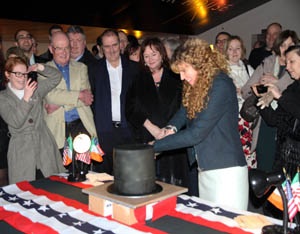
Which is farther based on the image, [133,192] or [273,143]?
[273,143]

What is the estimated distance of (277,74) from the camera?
3.49 m

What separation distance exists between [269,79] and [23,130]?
2.26 metres

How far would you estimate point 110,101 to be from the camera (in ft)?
10.7

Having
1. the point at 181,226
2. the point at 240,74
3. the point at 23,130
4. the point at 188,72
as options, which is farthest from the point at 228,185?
the point at 240,74

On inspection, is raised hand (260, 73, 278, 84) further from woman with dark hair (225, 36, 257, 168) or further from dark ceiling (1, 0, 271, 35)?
dark ceiling (1, 0, 271, 35)

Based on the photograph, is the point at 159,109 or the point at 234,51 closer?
the point at 159,109

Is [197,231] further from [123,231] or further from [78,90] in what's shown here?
[78,90]

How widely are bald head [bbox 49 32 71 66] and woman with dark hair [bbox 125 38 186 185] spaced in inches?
25.8

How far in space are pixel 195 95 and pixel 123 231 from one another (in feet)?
2.94

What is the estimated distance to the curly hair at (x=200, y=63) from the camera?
191cm

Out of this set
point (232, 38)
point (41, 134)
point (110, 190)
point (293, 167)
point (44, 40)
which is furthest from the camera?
point (44, 40)

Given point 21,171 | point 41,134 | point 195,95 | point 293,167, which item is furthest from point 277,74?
point 21,171

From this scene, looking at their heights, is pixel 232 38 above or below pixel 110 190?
above

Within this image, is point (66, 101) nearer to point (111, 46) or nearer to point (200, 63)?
point (111, 46)
